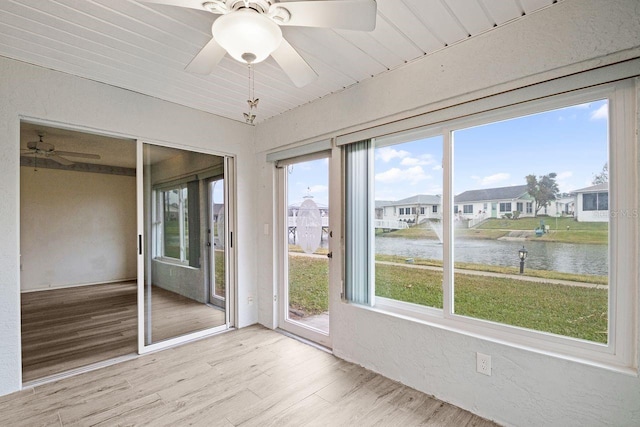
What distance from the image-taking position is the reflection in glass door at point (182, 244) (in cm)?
303

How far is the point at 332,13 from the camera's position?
1289 millimetres

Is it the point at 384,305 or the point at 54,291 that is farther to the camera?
the point at 54,291

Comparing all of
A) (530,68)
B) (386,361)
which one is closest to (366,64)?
(530,68)

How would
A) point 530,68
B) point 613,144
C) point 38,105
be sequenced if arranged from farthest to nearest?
point 38,105
point 530,68
point 613,144

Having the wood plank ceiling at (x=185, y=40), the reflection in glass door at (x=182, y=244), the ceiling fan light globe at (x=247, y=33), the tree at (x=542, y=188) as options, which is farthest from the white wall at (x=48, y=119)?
the tree at (x=542, y=188)

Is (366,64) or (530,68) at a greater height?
(366,64)

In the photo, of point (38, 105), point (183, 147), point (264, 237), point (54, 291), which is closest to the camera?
point (38, 105)

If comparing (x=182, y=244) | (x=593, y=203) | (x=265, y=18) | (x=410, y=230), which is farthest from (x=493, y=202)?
(x=182, y=244)

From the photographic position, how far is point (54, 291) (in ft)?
17.5

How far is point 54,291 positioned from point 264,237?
447 centimetres

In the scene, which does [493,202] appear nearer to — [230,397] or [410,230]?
[410,230]

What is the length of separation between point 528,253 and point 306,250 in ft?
6.78

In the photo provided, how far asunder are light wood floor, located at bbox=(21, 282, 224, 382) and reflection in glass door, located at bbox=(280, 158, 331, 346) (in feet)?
2.95

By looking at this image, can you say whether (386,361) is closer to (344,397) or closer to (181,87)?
(344,397)
